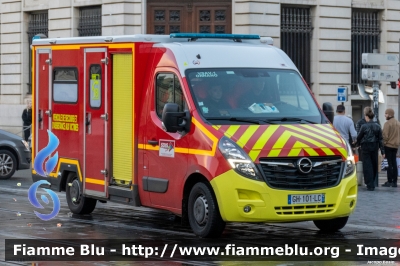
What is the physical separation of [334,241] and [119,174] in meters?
3.27

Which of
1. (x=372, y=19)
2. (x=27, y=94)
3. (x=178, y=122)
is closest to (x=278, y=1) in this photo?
(x=372, y=19)

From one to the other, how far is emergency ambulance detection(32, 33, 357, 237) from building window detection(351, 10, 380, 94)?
21960 mm

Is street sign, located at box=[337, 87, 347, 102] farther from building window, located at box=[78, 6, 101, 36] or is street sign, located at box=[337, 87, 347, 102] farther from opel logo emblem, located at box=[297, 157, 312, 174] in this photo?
opel logo emblem, located at box=[297, 157, 312, 174]

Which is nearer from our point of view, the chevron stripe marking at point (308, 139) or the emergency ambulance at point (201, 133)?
the emergency ambulance at point (201, 133)

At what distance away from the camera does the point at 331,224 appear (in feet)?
41.9

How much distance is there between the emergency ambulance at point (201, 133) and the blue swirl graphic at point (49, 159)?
0.95 feet

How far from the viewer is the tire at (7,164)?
22.3 meters

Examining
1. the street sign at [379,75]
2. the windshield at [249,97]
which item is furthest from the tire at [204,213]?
the street sign at [379,75]

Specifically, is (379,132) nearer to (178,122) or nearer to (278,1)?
(178,122)

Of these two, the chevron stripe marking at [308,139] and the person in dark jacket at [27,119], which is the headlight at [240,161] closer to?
the chevron stripe marking at [308,139]

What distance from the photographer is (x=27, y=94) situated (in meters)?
38.2

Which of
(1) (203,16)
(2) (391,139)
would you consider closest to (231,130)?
(2) (391,139)

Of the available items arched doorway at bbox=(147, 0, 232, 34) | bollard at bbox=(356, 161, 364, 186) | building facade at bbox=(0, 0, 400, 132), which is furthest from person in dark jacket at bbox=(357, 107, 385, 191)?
arched doorway at bbox=(147, 0, 232, 34)

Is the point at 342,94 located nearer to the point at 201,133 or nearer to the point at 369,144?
the point at 369,144
